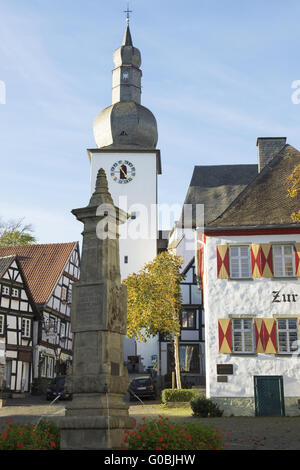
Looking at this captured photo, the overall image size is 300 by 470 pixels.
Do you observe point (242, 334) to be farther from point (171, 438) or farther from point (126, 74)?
point (126, 74)

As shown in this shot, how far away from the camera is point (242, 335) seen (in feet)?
77.0

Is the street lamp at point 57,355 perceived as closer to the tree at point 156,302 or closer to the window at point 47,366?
the window at point 47,366

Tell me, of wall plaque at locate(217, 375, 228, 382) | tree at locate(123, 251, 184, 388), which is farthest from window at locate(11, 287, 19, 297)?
wall plaque at locate(217, 375, 228, 382)

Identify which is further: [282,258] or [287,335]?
[282,258]

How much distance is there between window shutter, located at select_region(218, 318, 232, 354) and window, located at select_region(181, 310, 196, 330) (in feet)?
49.0

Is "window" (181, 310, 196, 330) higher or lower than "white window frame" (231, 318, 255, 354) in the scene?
higher

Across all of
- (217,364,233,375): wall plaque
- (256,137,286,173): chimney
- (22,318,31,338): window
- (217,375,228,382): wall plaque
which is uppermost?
(256,137,286,173): chimney

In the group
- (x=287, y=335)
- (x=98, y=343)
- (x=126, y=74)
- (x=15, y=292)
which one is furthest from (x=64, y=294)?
(x=98, y=343)

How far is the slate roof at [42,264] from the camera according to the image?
39.4 metres

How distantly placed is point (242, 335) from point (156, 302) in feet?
26.7

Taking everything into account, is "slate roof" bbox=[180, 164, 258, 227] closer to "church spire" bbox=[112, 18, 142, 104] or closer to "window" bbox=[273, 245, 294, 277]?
"church spire" bbox=[112, 18, 142, 104]

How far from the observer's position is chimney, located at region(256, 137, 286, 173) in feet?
98.6
